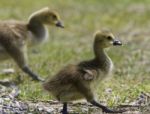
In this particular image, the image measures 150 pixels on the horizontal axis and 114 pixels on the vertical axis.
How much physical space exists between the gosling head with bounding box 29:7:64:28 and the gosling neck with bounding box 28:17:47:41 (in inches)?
1.5

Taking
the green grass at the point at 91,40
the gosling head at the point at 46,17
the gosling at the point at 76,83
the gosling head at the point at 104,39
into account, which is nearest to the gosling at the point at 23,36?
the gosling head at the point at 46,17

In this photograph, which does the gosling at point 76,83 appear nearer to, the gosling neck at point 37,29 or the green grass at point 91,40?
the green grass at point 91,40

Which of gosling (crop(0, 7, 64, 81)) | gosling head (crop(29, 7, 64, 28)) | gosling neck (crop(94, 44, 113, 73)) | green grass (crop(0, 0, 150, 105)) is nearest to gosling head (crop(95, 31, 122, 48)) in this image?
gosling neck (crop(94, 44, 113, 73))

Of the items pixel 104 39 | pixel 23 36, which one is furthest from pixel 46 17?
pixel 104 39

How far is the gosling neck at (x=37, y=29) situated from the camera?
32.2 ft

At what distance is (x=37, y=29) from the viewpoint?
997cm

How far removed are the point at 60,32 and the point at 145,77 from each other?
5.02 metres

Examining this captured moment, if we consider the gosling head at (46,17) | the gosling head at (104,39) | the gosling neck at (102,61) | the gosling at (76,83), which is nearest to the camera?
the gosling at (76,83)

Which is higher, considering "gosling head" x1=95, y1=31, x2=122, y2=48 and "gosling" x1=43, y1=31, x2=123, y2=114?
"gosling head" x1=95, y1=31, x2=122, y2=48

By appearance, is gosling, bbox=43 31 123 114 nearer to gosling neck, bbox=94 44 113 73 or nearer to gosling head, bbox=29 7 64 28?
gosling neck, bbox=94 44 113 73

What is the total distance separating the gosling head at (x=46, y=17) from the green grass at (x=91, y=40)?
0.69 metres

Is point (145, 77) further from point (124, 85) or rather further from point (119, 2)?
point (119, 2)

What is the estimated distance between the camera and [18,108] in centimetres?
700

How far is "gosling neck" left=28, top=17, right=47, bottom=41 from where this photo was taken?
32.2ft
